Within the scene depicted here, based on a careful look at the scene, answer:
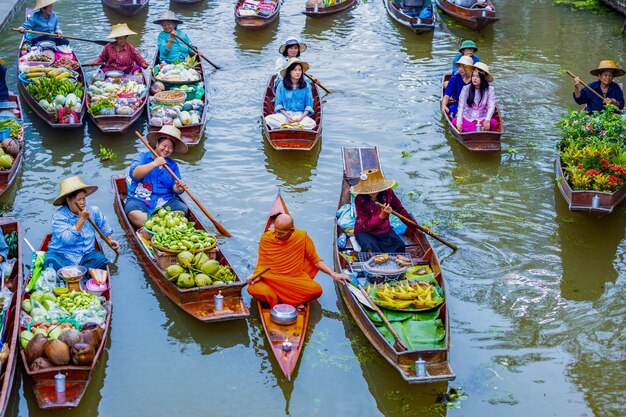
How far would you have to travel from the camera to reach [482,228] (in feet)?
35.2

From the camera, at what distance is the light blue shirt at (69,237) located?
8820 mm

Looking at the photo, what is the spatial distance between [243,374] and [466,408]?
6.89ft

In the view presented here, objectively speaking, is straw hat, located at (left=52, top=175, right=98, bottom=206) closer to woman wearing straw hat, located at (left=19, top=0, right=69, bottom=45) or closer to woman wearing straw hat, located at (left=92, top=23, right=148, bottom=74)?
woman wearing straw hat, located at (left=92, top=23, right=148, bottom=74)

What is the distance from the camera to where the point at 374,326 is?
785 centimetres

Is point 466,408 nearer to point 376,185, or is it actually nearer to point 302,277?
point 302,277

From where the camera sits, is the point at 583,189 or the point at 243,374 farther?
the point at 583,189

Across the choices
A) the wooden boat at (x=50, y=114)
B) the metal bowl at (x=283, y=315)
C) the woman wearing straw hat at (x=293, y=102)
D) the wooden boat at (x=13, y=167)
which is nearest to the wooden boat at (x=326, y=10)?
the woman wearing straw hat at (x=293, y=102)

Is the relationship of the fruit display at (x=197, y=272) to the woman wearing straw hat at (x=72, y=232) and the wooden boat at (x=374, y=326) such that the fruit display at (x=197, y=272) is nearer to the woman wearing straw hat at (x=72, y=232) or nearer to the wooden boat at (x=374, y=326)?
the woman wearing straw hat at (x=72, y=232)

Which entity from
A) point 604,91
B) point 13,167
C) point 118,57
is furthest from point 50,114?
point 604,91

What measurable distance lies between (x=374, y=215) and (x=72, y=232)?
3.31 metres

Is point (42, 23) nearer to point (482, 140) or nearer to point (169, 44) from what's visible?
point (169, 44)

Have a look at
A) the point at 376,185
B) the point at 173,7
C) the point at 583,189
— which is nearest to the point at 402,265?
the point at 376,185

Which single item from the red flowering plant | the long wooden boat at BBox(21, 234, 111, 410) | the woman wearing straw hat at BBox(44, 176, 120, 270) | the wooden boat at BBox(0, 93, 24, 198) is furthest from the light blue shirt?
the red flowering plant

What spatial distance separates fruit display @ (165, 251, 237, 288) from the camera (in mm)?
8474
